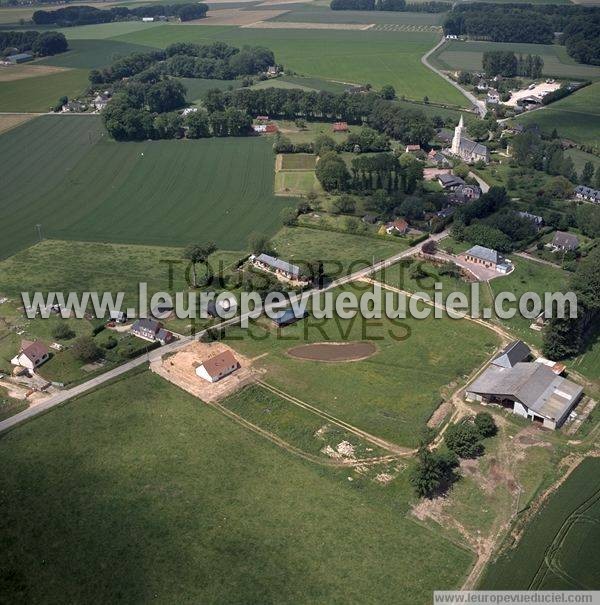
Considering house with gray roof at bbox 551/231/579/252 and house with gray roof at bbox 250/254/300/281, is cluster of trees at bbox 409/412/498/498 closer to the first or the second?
house with gray roof at bbox 250/254/300/281

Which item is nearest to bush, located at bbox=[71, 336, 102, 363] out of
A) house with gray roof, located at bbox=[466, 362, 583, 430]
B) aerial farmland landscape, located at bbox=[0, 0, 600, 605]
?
aerial farmland landscape, located at bbox=[0, 0, 600, 605]

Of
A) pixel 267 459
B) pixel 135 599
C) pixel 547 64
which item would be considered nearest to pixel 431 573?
pixel 267 459

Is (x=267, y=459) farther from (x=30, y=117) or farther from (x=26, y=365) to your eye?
(x=30, y=117)

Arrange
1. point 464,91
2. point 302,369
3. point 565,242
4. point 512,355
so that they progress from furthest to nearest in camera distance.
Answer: point 464,91
point 565,242
point 302,369
point 512,355

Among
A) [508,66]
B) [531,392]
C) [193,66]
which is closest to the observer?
[531,392]

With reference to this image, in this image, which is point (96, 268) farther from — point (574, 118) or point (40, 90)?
point (574, 118)

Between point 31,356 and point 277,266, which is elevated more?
point 277,266

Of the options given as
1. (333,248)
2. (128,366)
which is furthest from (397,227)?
(128,366)
